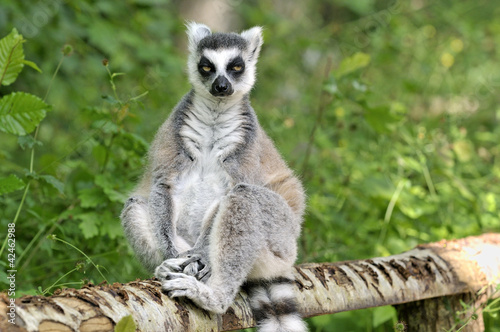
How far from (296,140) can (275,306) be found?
512 cm

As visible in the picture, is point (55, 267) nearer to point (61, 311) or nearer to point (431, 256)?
point (61, 311)

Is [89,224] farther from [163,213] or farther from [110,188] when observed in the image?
[163,213]

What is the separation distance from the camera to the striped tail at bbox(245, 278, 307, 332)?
11.8 ft

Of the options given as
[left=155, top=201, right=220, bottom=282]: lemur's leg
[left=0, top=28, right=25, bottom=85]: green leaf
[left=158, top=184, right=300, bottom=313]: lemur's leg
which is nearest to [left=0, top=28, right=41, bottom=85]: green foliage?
[left=0, top=28, right=25, bottom=85]: green leaf

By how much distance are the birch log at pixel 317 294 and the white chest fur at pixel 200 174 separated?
832mm

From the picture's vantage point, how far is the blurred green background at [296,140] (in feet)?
16.4

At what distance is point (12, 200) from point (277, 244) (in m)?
2.70

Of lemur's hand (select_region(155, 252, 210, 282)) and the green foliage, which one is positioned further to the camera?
the green foliage

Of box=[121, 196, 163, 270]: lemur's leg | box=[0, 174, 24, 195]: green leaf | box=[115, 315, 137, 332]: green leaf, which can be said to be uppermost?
box=[0, 174, 24, 195]: green leaf

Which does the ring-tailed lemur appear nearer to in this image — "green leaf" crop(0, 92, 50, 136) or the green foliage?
"green leaf" crop(0, 92, 50, 136)

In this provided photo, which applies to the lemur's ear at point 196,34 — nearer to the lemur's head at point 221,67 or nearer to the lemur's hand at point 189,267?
the lemur's head at point 221,67

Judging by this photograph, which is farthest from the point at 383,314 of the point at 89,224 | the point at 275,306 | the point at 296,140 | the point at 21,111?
the point at 296,140

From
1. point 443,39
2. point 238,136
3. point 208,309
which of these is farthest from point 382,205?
point 443,39

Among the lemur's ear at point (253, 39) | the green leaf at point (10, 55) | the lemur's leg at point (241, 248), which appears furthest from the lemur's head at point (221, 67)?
the green leaf at point (10, 55)
